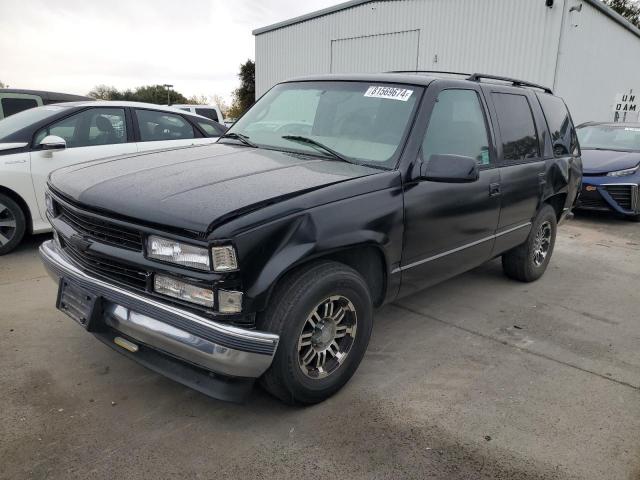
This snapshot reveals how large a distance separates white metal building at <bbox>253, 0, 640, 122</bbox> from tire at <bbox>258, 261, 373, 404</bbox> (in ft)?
44.5

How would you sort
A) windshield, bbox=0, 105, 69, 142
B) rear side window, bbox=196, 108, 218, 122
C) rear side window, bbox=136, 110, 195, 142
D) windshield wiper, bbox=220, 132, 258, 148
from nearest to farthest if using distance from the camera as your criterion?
Answer: windshield wiper, bbox=220, 132, 258, 148 < windshield, bbox=0, 105, 69, 142 < rear side window, bbox=136, 110, 195, 142 < rear side window, bbox=196, 108, 218, 122

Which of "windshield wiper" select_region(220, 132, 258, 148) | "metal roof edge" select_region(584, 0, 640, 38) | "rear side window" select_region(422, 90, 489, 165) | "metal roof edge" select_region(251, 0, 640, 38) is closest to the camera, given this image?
"rear side window" select_region(422, 90, 489, 165)

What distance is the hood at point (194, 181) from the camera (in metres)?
2.35

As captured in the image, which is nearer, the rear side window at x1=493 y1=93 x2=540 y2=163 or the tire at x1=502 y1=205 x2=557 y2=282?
the rear side window at x1=493 y1=93 x2=540 y2=163

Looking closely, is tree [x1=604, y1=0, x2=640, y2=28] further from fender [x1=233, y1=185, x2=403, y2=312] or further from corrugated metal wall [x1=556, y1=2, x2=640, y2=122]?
fender [x1=233, y1=185, x2=403, y2=312]

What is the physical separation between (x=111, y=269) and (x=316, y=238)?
3.42ft

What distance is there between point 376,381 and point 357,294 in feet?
2.23

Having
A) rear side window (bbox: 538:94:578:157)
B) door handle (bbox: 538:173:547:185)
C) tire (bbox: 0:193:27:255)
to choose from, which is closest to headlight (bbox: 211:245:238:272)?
door handle (bbox: 538:173:547:185)

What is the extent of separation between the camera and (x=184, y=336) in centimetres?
231

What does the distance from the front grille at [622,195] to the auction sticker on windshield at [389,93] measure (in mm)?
6363

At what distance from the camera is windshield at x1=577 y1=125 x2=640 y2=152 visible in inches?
367

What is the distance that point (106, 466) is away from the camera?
7.60ft

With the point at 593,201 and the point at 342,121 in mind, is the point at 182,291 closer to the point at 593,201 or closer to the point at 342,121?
the point at 342,121

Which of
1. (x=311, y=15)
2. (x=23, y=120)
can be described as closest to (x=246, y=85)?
(x=311, y=15)
